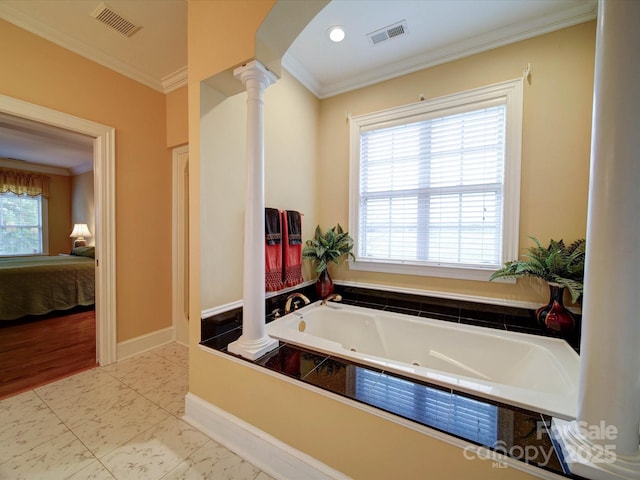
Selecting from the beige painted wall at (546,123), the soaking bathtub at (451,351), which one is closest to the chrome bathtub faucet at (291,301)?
the soaking bathtub at (451,351)

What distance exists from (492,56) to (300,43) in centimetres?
155

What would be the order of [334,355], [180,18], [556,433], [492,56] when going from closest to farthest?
[556,433] < [334,355] < [180,18] < [492,56]

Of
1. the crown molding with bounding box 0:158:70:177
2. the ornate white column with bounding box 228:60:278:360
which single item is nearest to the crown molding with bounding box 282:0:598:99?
the ornate white column with bounding box 228:60:278:360

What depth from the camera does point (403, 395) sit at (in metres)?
1.12

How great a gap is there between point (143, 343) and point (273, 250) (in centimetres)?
170

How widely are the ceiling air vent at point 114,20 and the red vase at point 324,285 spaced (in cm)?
248

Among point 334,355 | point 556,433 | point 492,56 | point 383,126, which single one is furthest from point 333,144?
point 556,433

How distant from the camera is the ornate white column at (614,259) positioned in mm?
744

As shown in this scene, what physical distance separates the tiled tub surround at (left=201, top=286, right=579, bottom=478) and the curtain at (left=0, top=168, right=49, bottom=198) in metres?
6.93

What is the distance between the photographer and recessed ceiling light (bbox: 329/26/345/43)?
1931 millimetres

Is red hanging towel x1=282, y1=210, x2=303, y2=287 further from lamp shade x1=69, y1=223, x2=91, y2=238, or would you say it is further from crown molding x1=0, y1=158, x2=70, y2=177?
crown molding x1=0, y1=158, x2=70, y2=177

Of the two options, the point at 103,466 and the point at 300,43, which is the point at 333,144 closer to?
the point at 300,43

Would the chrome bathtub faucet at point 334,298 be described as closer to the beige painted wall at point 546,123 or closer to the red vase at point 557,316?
the beige painted wall at point 546,123

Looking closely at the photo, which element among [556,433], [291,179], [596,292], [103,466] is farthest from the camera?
[291,179]
